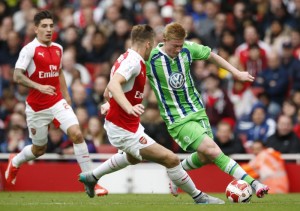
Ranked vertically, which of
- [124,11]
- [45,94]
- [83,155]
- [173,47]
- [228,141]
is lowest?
[228,141]

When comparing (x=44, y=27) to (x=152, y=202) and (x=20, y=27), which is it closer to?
(x=152, y=202)

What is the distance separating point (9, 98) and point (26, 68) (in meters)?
5.95

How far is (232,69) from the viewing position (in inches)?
511

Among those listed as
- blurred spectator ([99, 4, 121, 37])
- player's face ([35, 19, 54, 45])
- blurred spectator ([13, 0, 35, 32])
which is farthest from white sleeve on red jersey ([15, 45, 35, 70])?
blurred spectator ([13, 0, 35, 32])

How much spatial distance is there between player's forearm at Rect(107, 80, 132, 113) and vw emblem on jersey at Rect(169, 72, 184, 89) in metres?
1.82

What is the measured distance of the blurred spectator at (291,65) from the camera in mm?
18241

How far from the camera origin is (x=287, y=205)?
1247cm

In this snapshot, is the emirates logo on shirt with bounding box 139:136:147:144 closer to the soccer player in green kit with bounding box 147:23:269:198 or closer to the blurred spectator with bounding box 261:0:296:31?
the soccer player in green kit with bounding box 147:23:269:198

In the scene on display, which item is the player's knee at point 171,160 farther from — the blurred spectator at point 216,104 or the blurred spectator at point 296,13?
the blurred spectator at point 296,13

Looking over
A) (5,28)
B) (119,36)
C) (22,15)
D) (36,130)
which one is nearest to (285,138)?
(36,130)

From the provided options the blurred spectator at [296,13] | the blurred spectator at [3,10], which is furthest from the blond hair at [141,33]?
the blurred spectator at [3,10]

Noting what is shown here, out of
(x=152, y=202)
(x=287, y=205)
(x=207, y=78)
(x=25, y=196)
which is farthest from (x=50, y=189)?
(x=287, y=205)

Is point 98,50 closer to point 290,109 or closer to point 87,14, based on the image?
point 87,14

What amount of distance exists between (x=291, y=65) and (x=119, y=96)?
7635mm
